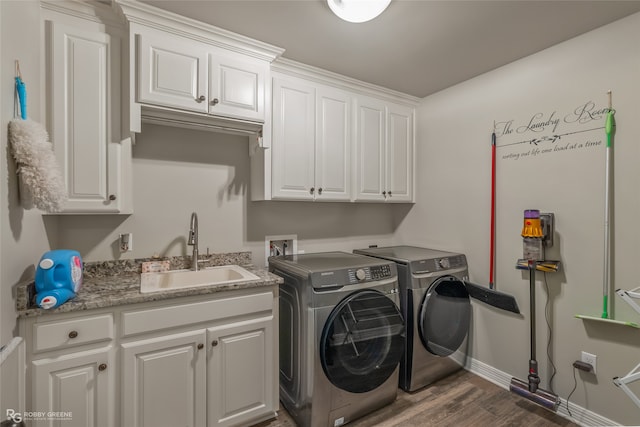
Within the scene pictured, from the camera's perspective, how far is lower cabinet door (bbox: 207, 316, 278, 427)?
5.16ft

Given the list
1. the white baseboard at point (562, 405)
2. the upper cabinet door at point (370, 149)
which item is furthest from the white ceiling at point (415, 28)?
the white baseboard at point (562, 405)

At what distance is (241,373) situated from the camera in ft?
5.39

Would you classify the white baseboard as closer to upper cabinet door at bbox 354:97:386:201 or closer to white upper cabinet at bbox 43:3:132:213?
upper cabinet door at bbox 354:97:386:201

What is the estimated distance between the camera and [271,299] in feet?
5.67

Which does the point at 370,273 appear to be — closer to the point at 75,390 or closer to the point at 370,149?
the point at 370,149

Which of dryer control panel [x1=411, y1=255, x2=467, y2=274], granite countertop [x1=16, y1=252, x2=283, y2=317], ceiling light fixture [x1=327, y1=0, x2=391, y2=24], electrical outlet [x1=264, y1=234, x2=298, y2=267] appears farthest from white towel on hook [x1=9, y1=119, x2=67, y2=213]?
A: dryer control panel [x1=411, y1=255, x2=467, y2=274]

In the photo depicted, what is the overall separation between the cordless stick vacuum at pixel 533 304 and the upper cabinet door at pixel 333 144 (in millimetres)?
1260

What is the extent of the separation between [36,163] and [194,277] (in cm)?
103

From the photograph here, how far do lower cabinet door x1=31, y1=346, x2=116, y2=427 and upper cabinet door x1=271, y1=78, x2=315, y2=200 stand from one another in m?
1.31

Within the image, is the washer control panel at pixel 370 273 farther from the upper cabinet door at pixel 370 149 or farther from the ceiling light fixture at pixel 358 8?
the ceiling light fixture at pixel 358 8

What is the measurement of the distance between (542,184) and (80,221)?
2975mm

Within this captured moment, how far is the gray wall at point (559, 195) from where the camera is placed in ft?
5.37

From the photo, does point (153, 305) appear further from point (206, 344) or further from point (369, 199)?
point (369, 199)

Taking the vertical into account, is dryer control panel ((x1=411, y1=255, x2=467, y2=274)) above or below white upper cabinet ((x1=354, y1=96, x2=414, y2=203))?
below
